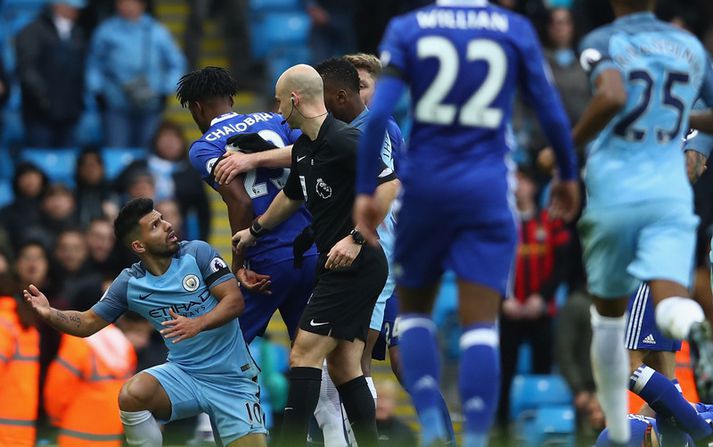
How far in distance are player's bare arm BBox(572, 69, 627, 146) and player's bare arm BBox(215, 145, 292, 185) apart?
7.42 feet

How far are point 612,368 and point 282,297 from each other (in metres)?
2.46

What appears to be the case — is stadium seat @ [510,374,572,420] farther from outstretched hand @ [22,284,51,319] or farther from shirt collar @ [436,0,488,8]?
shirt collar @ [436,0,488,8]

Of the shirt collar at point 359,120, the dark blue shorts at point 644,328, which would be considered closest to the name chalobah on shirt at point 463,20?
the shirt collar at point 359,120

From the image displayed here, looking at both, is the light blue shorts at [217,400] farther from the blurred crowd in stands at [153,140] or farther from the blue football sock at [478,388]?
the blurred crowd in stands at [153,140]

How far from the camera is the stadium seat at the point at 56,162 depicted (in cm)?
1667

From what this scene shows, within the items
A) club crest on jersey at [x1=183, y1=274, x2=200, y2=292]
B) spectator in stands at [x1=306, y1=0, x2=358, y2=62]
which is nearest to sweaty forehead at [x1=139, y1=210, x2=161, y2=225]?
club crest on jersey at [x1=183, y1=274, x2=200, y2=292]

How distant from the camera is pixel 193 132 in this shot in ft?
61.2

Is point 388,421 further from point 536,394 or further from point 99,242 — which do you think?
point 99,242

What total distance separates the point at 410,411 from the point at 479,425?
8584 millimetres

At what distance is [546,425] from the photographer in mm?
13898

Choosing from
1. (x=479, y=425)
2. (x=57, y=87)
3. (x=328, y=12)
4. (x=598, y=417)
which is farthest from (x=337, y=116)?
(x=328, y=12)

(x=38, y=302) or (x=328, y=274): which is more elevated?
(x=328, y=274)

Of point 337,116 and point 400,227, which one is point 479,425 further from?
point 337,116

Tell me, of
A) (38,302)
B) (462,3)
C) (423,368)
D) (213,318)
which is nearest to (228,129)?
(213,318)
